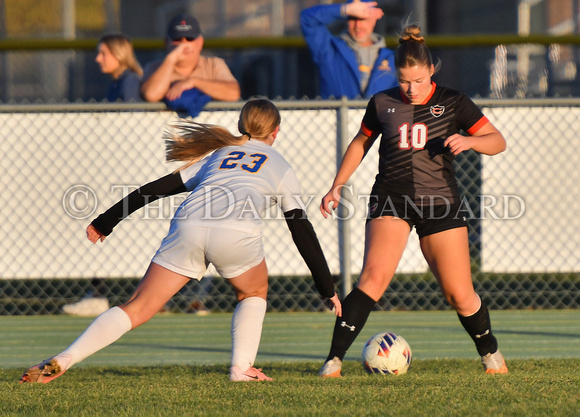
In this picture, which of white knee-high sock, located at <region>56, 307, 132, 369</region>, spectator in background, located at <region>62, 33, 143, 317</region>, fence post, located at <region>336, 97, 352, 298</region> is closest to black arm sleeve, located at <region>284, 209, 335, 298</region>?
white knee-high sock, located at <region>56, 307, 132, 369</region>

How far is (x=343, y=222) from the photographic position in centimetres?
802

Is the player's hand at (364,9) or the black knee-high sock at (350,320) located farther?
the player's hand at (364,9)

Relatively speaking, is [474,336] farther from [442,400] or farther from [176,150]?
[176,150]

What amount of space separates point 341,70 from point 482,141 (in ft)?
11.4

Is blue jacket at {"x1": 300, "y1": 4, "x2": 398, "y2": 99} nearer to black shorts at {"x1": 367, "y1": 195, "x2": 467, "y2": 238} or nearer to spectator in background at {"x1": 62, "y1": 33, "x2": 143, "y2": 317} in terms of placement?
spectator in background at {"x1": 62, "y1": 33, "x2": 143, "y2": 317}

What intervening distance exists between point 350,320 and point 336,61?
3.74 m

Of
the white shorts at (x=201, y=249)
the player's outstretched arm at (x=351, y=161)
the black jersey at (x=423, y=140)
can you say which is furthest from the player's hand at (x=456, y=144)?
the white shorts at (x=201, y=249)

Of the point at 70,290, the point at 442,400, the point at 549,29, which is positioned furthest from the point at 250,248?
the point at 549,29

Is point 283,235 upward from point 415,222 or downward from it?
downward

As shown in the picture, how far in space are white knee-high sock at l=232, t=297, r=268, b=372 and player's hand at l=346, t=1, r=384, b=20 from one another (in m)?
3.84

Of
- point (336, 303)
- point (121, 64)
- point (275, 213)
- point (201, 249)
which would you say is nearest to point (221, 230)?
point (201, 249)

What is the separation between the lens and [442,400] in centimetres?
409

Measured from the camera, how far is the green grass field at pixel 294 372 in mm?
3984

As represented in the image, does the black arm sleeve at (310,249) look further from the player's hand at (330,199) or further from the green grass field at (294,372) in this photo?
the green grass field at (294,372)
